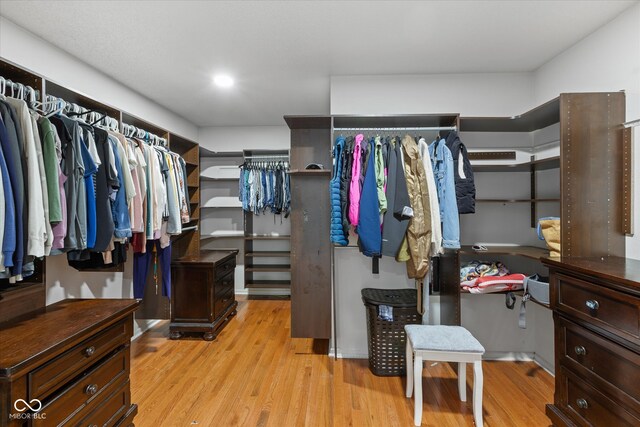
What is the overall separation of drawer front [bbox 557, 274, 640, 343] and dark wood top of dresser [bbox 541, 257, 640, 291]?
0.05 meters

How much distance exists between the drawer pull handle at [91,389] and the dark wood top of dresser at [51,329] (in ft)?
0.78

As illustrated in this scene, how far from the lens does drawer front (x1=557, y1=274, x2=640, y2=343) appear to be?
1.13 meters

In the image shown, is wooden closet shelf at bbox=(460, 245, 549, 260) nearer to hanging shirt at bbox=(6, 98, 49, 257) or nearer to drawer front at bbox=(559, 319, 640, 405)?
drawer front at bbox=(559, 319, 640, 405)

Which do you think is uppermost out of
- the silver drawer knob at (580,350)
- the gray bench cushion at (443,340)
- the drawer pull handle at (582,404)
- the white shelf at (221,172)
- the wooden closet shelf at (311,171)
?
the white shelf at (221,172)

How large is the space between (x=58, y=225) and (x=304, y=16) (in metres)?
1.79

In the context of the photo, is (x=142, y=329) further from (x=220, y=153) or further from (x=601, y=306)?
(x=601, y=306)

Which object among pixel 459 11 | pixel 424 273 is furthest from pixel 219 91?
pixel 424 273

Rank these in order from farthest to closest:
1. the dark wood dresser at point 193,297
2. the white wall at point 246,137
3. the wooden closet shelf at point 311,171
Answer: the white wall at point 246,137 < the dark wood dresser at point 193,297 < the wooden closet shelf at point 311,171

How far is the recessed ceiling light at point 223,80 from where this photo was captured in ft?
8.43

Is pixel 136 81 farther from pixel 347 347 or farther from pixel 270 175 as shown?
pixel 347 347

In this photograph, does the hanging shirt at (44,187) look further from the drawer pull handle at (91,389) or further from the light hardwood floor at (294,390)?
the light hardwood floor at (294,390)

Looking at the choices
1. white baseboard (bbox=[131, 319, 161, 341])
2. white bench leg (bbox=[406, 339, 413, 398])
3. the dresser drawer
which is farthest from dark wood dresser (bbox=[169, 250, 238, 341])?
white bench leg (bbox=[406, 339, 413, 398])

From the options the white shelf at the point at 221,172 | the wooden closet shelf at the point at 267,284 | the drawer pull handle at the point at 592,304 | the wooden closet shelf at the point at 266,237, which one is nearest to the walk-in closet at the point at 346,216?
the drawer pull handle at the point at 592,304

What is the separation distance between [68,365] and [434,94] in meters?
2.99
